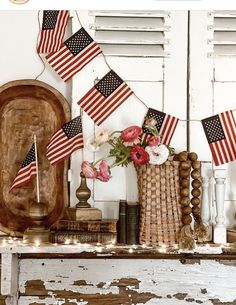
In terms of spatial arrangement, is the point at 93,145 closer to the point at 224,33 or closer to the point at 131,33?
the point at 131,33

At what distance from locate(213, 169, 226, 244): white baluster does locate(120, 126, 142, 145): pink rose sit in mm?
383

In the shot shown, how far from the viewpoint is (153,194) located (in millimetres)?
2539

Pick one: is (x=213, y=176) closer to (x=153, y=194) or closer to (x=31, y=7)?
(x=153, y=194)

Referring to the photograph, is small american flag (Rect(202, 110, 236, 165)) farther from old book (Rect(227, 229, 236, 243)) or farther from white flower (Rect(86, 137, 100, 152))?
white flower (Rect(86, 137, 100, 152))

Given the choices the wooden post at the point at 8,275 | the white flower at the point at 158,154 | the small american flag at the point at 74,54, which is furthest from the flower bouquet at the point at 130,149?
the wooden post at the point at 8,275

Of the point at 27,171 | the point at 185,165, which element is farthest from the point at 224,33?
the point at 27,171

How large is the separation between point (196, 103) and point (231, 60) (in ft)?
0.88

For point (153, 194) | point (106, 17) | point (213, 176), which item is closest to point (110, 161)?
point (153, 194)

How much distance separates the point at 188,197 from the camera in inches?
101

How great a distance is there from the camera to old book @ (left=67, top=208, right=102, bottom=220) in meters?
2.59

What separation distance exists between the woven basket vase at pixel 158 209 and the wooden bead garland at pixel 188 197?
5 cm

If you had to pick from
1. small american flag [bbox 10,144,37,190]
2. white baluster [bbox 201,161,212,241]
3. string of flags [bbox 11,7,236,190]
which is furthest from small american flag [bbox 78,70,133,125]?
white baluster [bbox 201,161,212,241]

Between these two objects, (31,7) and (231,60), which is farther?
(231,60)

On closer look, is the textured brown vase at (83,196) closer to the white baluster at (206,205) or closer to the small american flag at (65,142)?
the small american flag at (65,142)
